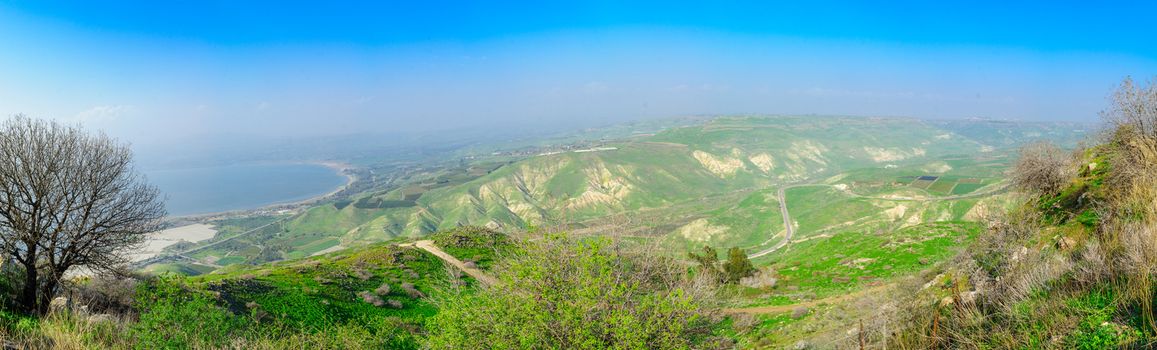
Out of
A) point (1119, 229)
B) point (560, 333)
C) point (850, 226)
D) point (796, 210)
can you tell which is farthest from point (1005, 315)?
point (796, 210)

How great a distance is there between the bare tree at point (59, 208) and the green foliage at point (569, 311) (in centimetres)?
1777

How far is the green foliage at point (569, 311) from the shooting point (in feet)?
42.8

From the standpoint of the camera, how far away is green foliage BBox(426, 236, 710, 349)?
1305 centimetres

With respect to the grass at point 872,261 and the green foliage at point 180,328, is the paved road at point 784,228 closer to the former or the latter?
the grass at point 872,261

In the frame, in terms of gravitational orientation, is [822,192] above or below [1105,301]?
below

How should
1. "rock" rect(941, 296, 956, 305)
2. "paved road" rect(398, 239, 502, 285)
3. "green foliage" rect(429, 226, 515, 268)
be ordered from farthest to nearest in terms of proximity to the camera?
"green foliage" rect(429, 226, 515, 268) → "paved road" rect(398, 239, 502, 285) → "rock" rect(941, 296, 956, 305)

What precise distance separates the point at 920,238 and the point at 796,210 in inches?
5029

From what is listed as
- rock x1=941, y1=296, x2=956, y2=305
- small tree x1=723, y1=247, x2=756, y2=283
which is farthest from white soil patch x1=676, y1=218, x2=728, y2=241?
rock x1=941, y1=296, x2=956, y2=305

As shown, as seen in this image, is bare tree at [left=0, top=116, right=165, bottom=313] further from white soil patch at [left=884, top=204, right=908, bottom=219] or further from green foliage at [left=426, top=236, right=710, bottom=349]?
white soil patch at [left=884, top=204, right=908, bottom=219]

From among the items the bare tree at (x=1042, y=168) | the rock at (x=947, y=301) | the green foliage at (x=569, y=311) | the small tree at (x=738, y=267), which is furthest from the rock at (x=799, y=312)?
the rock at (x=947, y=301)

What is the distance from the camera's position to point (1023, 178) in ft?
106

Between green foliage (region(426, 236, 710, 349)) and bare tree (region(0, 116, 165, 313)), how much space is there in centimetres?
1777

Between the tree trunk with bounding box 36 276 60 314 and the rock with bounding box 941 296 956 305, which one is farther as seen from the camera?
the tree trunk with bounding box 36 276 60 314

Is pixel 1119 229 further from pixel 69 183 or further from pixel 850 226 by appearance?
pixel 850 226
